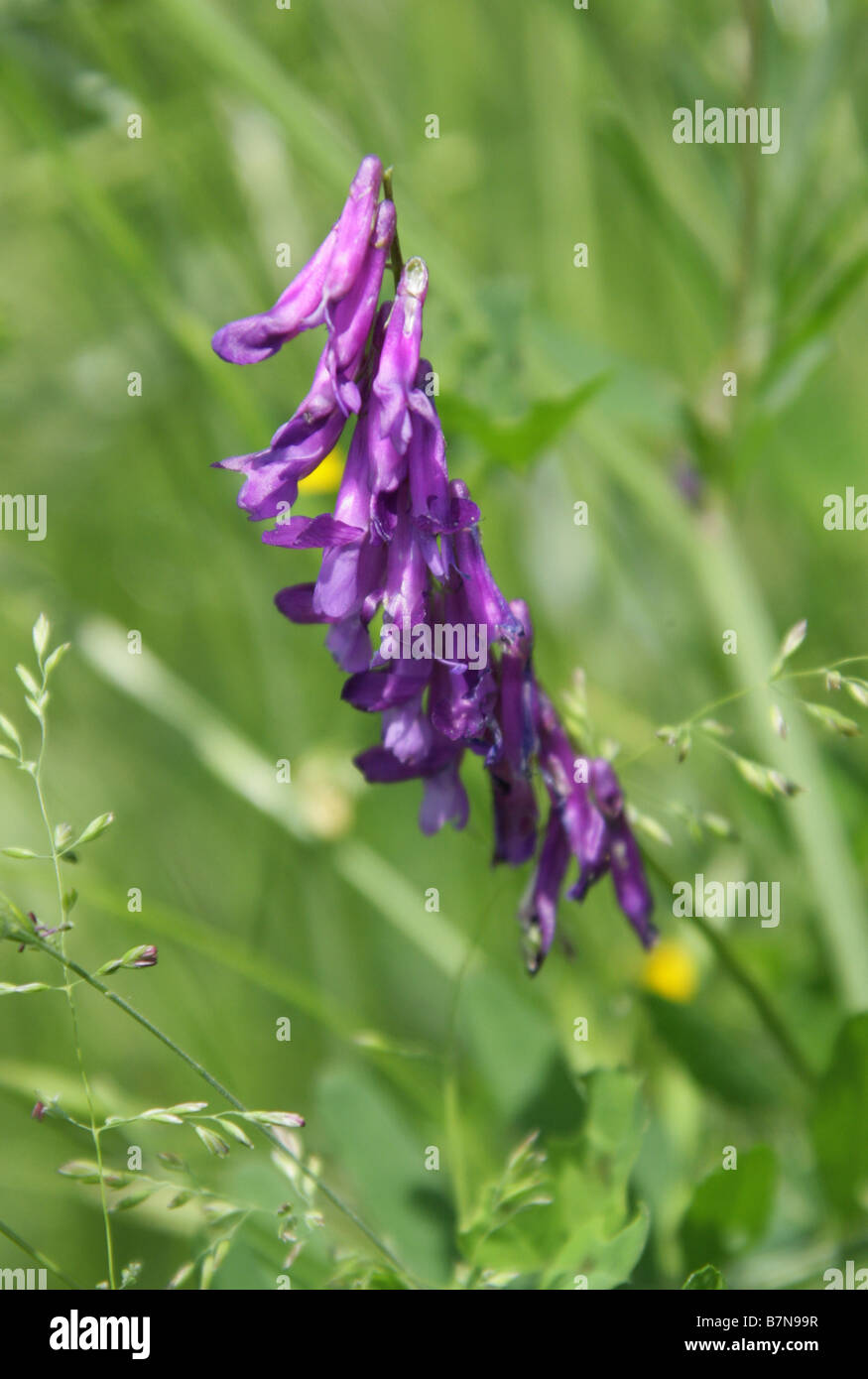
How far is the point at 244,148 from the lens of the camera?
3010 millimetres

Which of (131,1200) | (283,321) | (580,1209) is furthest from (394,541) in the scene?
(580,1209)

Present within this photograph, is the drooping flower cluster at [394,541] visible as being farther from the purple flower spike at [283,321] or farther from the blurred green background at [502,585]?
the blurred green background at [502,585]

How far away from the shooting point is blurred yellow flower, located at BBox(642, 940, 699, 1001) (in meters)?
2.32

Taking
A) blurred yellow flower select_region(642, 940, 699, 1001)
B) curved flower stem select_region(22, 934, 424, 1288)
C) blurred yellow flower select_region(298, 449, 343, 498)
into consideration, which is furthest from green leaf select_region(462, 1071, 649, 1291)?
blurred yellow flower select_region(298, 449, 343, 498)

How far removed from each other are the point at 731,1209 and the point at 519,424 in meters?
1.23

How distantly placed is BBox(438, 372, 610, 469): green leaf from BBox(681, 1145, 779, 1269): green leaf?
3.66 feet

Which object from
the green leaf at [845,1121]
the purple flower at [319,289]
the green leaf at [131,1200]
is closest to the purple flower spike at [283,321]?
the purple flower at [319,289]

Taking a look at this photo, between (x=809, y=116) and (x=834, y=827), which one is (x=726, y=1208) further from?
(x=809, y=116)

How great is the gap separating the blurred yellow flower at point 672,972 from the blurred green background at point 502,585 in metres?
0.03

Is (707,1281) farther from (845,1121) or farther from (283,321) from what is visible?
(283,321)

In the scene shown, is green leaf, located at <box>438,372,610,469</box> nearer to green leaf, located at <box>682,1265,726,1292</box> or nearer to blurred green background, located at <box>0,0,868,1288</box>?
blurred green background, located at <box>0,0,868,1288</box>

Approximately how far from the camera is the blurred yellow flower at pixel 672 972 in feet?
7.63

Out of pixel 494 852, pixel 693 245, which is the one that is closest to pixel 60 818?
pixel 494 852
